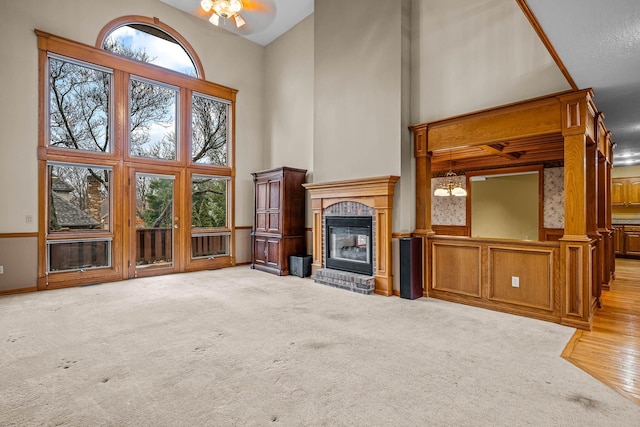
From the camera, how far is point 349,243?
222 inches

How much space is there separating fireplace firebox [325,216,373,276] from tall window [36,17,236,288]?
266 cm

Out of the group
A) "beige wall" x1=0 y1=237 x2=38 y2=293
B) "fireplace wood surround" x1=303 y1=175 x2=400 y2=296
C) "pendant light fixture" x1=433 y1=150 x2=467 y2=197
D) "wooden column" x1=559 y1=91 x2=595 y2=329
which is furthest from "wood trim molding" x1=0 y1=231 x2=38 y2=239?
"pendant light fixture" x1=433 y1=150 x2=467 y2=197

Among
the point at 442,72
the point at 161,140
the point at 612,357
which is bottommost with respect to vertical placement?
the point at 612,357

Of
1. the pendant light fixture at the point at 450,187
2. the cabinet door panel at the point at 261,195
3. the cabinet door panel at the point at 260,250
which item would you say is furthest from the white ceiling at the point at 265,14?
the pendant light fixture at the point at 450,187

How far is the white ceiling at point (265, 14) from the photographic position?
21.3 ft

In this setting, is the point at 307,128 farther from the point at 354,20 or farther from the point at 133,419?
the point at 133,419

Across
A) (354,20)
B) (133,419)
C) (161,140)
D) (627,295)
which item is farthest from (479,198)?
(133,419)

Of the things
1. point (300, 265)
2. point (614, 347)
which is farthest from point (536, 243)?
point (300, 265)

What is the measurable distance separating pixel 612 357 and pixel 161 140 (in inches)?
282

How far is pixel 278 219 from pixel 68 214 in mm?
3473

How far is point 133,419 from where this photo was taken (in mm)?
1897

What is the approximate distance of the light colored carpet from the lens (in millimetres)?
1958

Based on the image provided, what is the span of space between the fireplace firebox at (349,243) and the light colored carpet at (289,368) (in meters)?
1.12

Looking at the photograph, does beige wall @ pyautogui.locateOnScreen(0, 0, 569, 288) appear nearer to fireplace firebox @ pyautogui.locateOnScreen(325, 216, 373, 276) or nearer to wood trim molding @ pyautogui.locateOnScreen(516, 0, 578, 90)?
wood trim molding @ pyautogui.locateOnScreen(516, 0, 578, 90)
